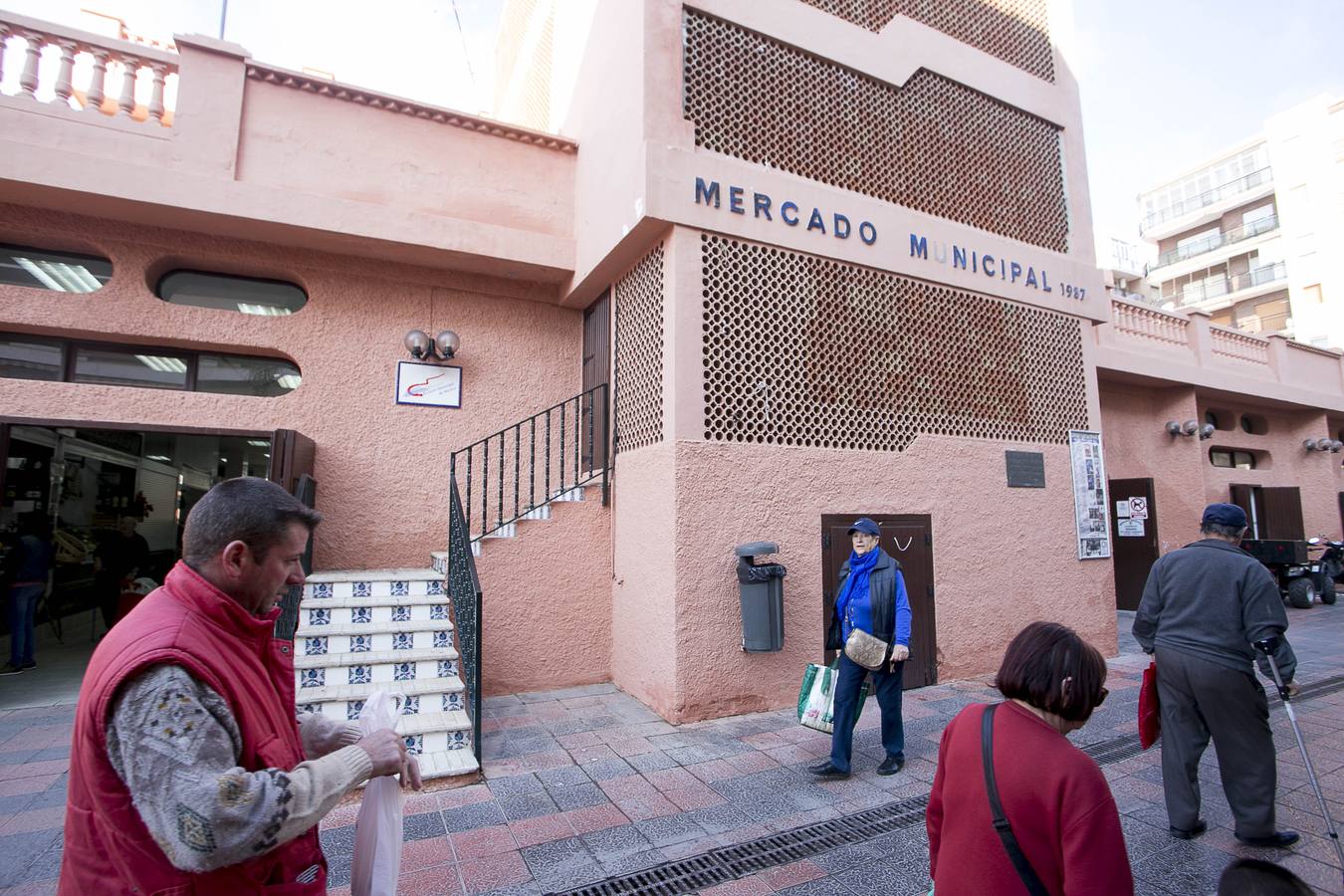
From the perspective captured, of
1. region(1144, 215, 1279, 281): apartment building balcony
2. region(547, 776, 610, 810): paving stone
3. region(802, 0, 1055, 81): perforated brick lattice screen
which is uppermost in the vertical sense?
region(1144, 215, 1279, 281): apartment building balcony

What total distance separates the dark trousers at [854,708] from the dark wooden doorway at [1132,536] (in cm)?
798

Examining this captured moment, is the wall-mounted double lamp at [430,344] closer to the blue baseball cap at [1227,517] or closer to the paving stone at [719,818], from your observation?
the paving stone at [719,818]

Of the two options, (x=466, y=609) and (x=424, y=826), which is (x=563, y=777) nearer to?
(x=424, y=826)

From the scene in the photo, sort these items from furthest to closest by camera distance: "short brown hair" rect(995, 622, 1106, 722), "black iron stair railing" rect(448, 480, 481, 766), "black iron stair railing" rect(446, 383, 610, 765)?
"black iron stair railing" rect(446, 383, 610, 765), "black iron stair railing" rect(448, 480, 481, 766), "short brown hair" rect(995, 622, 1106, 722)

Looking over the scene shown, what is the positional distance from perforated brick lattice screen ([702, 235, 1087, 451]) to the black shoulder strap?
14.2ft

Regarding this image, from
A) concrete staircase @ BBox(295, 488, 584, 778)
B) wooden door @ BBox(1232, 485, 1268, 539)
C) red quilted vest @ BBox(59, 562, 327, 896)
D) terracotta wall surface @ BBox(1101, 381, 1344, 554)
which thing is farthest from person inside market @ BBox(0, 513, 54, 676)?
wooden door @ BBox(1232, 485, 1268, 539)

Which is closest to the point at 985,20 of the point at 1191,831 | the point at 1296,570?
the point at 1191,831

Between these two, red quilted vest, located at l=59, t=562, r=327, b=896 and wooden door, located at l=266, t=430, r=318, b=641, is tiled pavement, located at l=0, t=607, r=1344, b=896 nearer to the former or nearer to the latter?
red quilted vest, located at l=59, t=562, r=327, b=896

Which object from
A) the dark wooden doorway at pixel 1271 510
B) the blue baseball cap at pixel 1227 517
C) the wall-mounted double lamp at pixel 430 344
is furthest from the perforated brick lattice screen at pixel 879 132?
the dark wooden doorway at pixel 1271 510

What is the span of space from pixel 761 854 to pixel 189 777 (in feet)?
9.66

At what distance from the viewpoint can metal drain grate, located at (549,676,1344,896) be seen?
3191 millimetres

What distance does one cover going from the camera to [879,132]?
736 cm

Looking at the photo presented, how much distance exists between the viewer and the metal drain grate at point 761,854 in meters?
3.19

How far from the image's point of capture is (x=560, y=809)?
3967 mm
